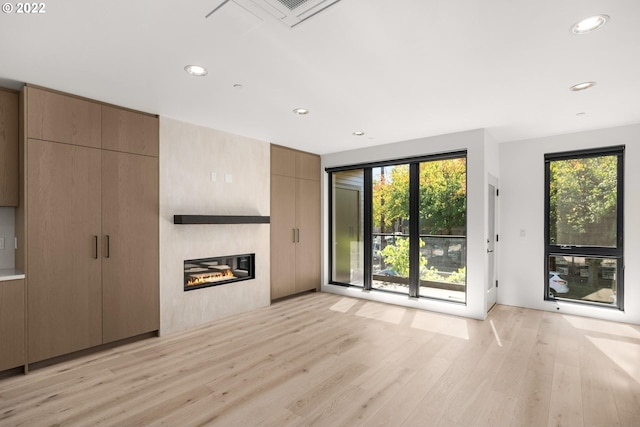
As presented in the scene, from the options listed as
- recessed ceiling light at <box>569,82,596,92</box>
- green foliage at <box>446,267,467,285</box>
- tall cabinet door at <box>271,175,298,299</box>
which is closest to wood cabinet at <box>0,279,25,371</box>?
tall cabinet door at <box>271,175,298,299</box>

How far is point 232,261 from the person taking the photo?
185 inches

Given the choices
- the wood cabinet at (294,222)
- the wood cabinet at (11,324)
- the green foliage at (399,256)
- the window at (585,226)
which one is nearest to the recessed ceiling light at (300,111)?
the wood cabinet at (294,222)

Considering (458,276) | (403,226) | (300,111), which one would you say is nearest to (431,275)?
(458,276)

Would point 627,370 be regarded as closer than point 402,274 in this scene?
Yes

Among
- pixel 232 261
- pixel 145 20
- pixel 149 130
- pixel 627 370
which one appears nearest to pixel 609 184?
pixel 627 370

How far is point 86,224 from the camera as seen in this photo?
325 cm

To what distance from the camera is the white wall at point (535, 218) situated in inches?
165

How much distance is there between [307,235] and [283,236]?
1.99ft

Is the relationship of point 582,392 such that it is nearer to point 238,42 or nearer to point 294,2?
point 294,2

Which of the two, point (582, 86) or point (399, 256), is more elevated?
point (582, 86)

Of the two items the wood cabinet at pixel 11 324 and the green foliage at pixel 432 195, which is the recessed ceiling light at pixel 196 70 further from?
the green foliage at pixel 432 195

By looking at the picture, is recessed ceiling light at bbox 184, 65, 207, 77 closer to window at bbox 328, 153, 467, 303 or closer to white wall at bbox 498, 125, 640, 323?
window at bbox 328, 153, 467, 303

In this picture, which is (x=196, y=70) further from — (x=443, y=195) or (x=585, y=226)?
(x=585, y=226)

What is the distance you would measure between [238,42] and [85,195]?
228 centimetres
